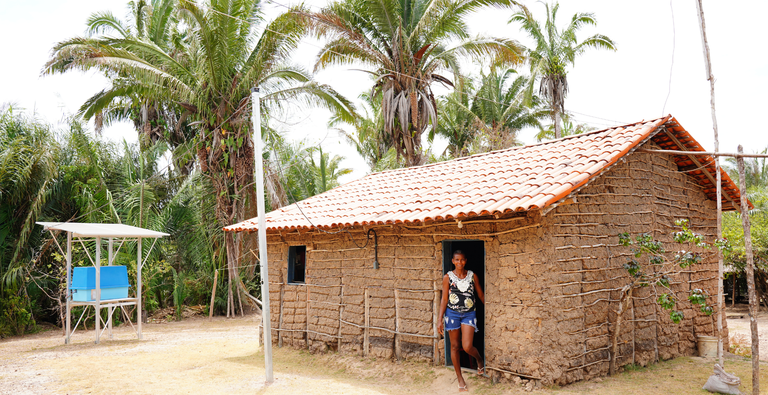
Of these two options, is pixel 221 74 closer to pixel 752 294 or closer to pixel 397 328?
pixel 397 328

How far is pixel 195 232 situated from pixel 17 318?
4.87m

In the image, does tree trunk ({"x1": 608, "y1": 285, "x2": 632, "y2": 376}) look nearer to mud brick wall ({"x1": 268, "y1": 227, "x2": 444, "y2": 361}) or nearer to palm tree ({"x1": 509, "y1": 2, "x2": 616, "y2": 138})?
mud brick wall ({"x1": 268, "y1": 227, "x2": 444, "y2": 361})

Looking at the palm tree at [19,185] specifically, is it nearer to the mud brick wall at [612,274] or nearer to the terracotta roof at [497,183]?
the terracotta roof at [497,183]

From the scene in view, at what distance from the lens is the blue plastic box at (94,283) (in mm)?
10734

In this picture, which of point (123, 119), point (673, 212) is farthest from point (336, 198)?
point (123, 119)

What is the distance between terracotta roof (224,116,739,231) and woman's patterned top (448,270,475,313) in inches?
33.6

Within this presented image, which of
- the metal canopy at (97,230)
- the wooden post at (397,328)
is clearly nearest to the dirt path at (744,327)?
the wooden post at (397,328)

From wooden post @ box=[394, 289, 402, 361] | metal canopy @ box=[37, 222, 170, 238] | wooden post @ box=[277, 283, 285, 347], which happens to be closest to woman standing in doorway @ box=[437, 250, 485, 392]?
wooden post @ box=[394, 289, 402, 361]

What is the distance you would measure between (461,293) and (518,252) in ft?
2.89

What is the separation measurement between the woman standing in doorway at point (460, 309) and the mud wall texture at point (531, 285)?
227 mm

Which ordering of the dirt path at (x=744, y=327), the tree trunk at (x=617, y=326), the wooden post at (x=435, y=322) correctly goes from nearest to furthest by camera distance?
the tree trunk at (x=617, y=326) < the wooden post at (x=435, y=322) < the dirt path at (x=744, y=327)

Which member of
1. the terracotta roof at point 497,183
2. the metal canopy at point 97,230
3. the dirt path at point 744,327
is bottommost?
the dirt path at point 744,327

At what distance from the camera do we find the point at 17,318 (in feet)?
41.7

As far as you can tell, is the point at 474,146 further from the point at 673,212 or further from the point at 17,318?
the point at 17,318
